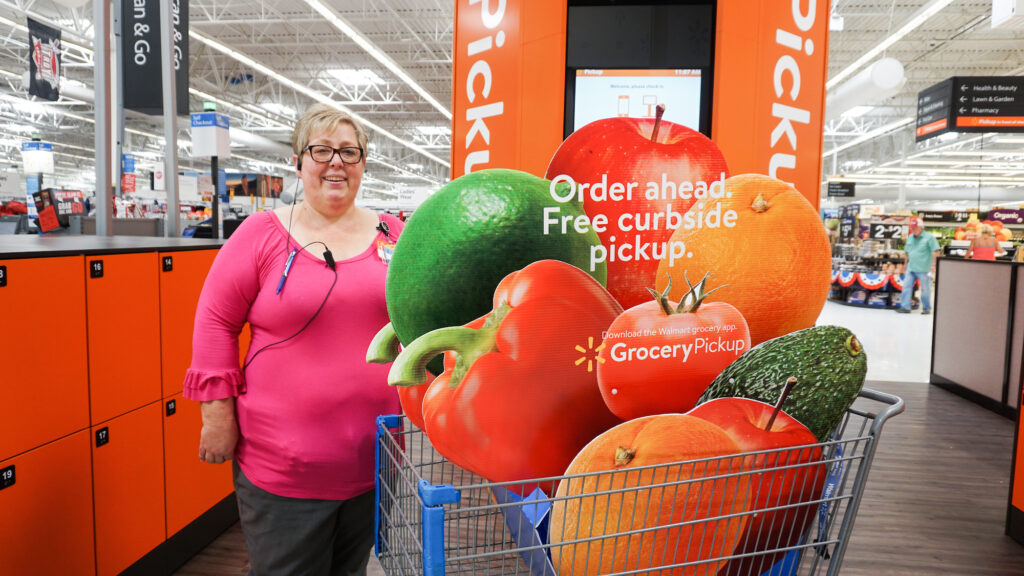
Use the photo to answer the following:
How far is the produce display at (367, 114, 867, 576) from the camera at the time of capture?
80cm

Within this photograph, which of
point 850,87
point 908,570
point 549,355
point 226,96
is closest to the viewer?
point 549,355

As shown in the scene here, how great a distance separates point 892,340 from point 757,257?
9.77m

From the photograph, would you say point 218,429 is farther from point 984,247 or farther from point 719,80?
point 984,247

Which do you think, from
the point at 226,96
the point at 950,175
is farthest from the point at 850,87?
the point at 950,175

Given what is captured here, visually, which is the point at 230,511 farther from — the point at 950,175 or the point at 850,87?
the point at 950,175

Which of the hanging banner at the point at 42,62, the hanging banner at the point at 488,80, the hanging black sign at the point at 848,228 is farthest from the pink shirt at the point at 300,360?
the hanging black sign at the point at 848,228

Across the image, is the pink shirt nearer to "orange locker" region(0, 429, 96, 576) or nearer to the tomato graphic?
the tomato graphic

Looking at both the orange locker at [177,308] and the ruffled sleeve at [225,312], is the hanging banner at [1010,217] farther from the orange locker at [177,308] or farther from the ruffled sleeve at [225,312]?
the ruffled sleeve at [225,312]

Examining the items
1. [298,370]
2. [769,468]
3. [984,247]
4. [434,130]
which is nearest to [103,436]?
[298,370]

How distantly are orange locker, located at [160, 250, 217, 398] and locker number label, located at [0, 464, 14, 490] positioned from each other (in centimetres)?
71

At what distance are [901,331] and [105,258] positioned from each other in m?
10.9

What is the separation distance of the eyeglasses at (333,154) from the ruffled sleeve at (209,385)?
0.60 meters

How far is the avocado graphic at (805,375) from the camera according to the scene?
822 mm

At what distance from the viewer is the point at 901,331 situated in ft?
32.8
